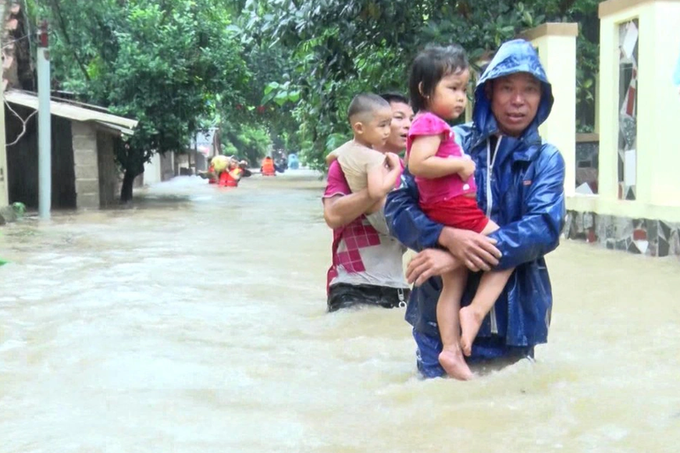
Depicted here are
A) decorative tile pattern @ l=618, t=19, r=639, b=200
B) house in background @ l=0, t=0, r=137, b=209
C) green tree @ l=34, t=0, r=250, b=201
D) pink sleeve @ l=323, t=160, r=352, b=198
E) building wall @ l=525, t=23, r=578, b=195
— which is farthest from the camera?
green tree @ l=34, t=0, r=250, b=201

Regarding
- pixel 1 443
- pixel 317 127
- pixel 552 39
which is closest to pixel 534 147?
pixel 1 443

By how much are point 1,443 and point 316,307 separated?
307 centimetres

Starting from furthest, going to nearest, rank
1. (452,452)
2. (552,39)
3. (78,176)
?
(78,176)
(552,39)
(452,452)

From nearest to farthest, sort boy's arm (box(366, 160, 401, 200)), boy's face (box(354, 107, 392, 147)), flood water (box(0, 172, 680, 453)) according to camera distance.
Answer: flood water (box(0, 172, 680, 453))
boy's arm (box(366, 160, 401, 200))
boy's face (box(354, 107, 392, 147))

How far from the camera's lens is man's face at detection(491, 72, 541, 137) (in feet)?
11.3

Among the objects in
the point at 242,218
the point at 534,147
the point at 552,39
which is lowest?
the point at 242,218

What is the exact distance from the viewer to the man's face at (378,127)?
502cm

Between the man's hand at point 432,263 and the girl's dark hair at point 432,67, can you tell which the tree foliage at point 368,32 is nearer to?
the girl's dark hair at point 432,67

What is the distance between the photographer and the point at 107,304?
6.41 m

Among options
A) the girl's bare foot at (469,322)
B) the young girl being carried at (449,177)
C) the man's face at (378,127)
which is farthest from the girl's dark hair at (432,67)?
the man's face at (378,127)

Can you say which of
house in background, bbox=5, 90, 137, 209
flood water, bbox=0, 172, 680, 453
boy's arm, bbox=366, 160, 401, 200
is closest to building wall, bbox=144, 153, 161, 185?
house in background, bbox=5, 90, 137, 209

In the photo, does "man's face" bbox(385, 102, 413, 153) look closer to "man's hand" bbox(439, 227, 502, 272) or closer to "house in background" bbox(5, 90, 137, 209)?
"man's hand" bbox(439, 227, 502, 272)

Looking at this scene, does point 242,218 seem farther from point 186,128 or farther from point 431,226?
point 431,226

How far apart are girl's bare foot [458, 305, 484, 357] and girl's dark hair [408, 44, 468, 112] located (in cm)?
75
